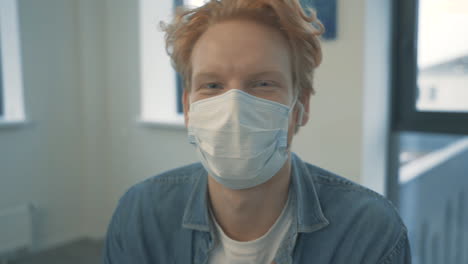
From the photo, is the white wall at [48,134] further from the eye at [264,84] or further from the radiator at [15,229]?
the eye at [264,84]

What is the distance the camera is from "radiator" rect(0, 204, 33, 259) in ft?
9.30

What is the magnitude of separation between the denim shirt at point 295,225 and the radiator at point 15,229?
6.98 ft

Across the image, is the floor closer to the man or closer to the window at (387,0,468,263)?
the man

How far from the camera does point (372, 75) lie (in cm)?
196

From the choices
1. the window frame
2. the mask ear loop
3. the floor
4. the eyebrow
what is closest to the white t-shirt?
the mask ear loop

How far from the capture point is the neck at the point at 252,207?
1.02 metres

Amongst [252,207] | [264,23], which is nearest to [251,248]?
[252,207]

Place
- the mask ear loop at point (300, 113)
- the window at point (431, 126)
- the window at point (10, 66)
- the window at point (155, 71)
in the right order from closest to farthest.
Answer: the mask ear loop at point (300, 113), the window at point (431, 126), the window at point (10, 66), the window at point (155, 71)

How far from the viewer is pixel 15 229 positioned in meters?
2.91

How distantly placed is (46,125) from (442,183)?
9.14 feet

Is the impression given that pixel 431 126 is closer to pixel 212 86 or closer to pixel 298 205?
pixel 298 205

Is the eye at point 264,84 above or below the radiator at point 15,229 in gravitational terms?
above

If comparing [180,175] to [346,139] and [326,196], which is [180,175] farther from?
[346,139]

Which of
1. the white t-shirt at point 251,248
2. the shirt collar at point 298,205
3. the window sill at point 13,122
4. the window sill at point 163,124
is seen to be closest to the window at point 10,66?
the window sill at point 13,122
